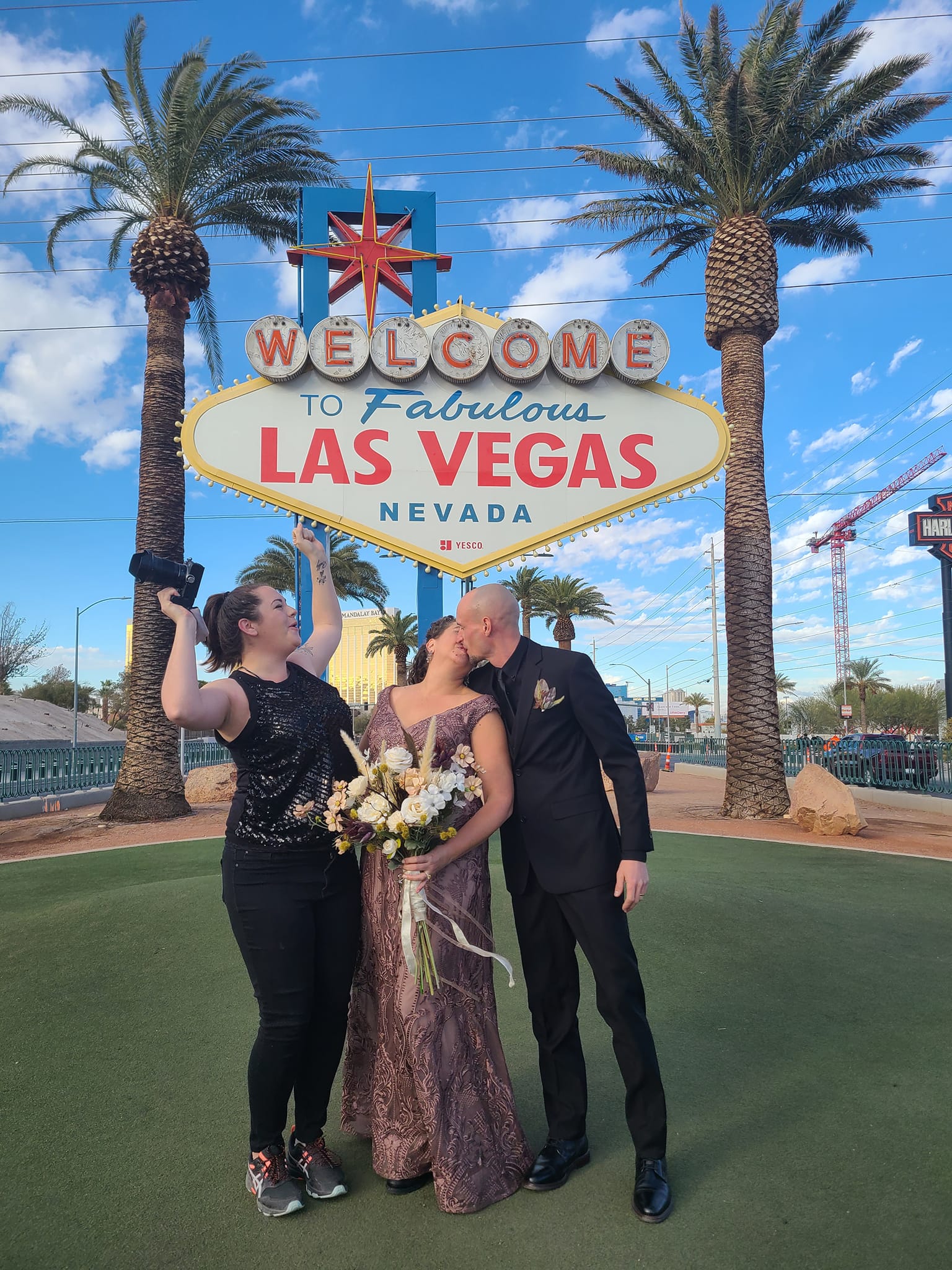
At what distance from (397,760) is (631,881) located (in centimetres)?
93

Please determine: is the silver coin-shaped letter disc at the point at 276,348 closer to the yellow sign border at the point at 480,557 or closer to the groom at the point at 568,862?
the yellow sign border at the point at 480,557

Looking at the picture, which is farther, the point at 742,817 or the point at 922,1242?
the point at 742,817

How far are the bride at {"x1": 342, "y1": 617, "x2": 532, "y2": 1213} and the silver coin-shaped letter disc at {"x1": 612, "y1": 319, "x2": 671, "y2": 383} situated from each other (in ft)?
22.5

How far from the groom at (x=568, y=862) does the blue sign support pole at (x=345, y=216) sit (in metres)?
7.00

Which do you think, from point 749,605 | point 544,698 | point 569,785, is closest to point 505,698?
point 544,698

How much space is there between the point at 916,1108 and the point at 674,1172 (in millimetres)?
1156

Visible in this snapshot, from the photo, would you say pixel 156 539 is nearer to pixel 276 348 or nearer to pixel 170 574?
pixel 276 348

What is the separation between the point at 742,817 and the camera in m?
14.5

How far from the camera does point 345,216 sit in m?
11.1

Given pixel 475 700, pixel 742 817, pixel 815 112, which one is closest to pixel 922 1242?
pixel 475 700

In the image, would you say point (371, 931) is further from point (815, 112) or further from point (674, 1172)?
point (815, 112)

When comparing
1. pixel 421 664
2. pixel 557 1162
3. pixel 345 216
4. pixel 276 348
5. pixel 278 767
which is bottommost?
pixel 557 1162

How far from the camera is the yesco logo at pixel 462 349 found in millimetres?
8984

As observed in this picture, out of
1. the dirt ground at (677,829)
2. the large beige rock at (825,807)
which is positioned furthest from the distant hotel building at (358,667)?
the large beige rock at (825,807)
